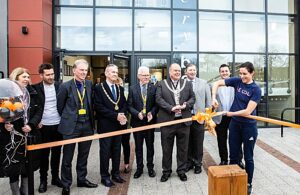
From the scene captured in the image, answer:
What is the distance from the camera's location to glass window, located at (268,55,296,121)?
979 cm

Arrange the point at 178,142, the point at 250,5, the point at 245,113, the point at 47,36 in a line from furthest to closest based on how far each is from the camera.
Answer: the point at 250,5 < the point at 47,36 < the point at 178,142 < the point at 245,113

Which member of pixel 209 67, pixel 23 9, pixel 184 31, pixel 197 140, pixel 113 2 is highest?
pixel 113 2

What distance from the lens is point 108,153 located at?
14.5 feet

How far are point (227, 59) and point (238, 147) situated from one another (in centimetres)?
592

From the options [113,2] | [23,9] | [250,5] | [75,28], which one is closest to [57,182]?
[23,9]

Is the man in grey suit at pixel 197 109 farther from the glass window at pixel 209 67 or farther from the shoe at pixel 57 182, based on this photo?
the glass window at pixel 209 67

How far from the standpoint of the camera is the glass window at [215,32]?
9477 millimetres

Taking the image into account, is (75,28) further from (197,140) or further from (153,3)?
(197,140)

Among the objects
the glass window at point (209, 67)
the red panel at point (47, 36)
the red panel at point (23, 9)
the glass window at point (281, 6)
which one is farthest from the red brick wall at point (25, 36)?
the glass window at point (281, 6)

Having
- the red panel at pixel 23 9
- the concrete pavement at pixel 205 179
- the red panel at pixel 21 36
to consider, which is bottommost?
the concrete pavement at pixel 205 179

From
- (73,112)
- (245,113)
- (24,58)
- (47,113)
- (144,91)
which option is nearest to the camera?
(245,113)

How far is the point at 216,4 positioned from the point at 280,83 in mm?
3562

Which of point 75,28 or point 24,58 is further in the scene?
point 75,28

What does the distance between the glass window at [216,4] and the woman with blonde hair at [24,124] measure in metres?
7.17
